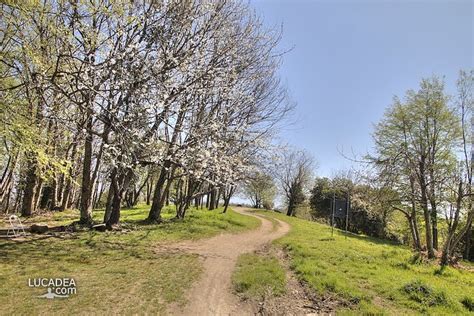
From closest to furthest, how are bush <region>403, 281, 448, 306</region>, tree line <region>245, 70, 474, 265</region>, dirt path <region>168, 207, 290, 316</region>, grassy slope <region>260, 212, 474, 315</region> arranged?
dirt path <region>168, 207, 290, 316</region>
grassy slope <region>260, 212, 474, 315</region>
bush <region>403, 281, 448, 306</region>
tree line <region>245, 70, 474, 265</region>

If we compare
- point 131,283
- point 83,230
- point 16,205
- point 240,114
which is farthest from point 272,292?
point 16,205

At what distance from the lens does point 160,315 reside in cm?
589

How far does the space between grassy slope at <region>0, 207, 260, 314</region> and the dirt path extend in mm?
341

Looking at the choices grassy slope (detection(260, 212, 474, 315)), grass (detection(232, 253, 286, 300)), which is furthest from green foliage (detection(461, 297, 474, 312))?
grass (detection(232, 253, 286, 300))

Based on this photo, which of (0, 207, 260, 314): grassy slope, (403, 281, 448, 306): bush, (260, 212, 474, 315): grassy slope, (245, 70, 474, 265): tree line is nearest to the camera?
(0, 207, 260, 314): grassy slope

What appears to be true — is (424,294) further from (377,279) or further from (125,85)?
(125,85)

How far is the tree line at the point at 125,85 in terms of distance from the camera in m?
7.64

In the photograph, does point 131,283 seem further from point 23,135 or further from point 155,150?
point 23,135

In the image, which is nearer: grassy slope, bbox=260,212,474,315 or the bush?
grassy slope, bbox=260,212,474,315

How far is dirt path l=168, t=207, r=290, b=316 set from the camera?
644cm

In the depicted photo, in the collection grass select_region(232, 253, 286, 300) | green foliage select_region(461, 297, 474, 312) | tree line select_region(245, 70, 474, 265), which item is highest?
tree line select_region(245, 70, 474, 265)

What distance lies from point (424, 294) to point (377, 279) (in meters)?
1.45

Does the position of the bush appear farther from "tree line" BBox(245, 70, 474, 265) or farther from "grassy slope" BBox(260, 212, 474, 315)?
"tree line" BBox(245, 70, 474, 265)

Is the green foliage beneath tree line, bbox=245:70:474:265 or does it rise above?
beneath
